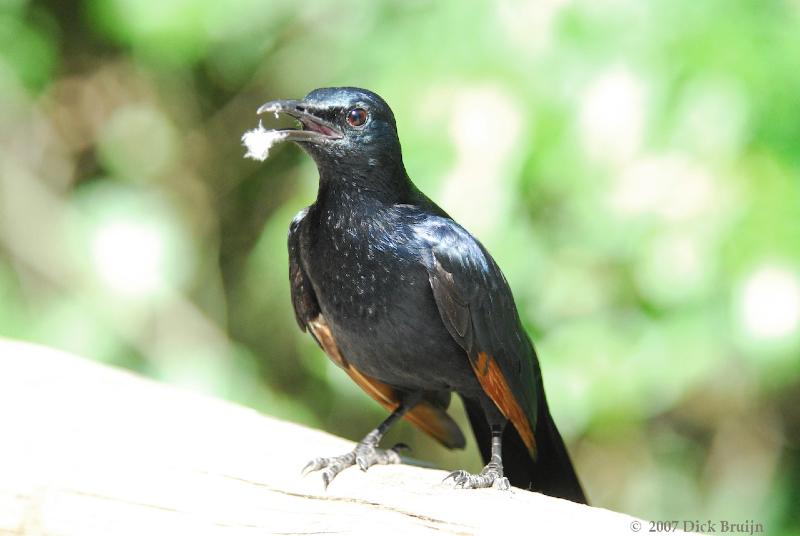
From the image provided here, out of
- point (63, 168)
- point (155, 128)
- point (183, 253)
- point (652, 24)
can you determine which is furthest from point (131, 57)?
point (652, 24)

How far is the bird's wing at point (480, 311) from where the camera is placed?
9.35 ft

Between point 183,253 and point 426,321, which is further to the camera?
point 183,253

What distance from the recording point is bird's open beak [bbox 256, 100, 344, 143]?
2.78 m

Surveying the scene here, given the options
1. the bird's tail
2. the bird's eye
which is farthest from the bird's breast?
the bird's tail

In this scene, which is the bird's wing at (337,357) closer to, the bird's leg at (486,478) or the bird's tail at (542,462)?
the bird's tail at (542,462)

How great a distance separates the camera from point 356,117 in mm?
2867

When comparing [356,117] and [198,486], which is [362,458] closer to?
[198,486]

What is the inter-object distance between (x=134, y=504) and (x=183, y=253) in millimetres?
2157

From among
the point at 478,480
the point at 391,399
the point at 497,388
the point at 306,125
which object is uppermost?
the point at 306,125

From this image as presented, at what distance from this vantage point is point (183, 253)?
463cm

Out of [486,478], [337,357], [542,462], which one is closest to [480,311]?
[486,478]

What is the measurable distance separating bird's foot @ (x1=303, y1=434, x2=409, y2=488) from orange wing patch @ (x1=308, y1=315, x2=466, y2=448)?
24cm

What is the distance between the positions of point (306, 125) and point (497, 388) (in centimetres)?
96

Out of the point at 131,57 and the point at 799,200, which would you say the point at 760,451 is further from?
the point at 131,57
